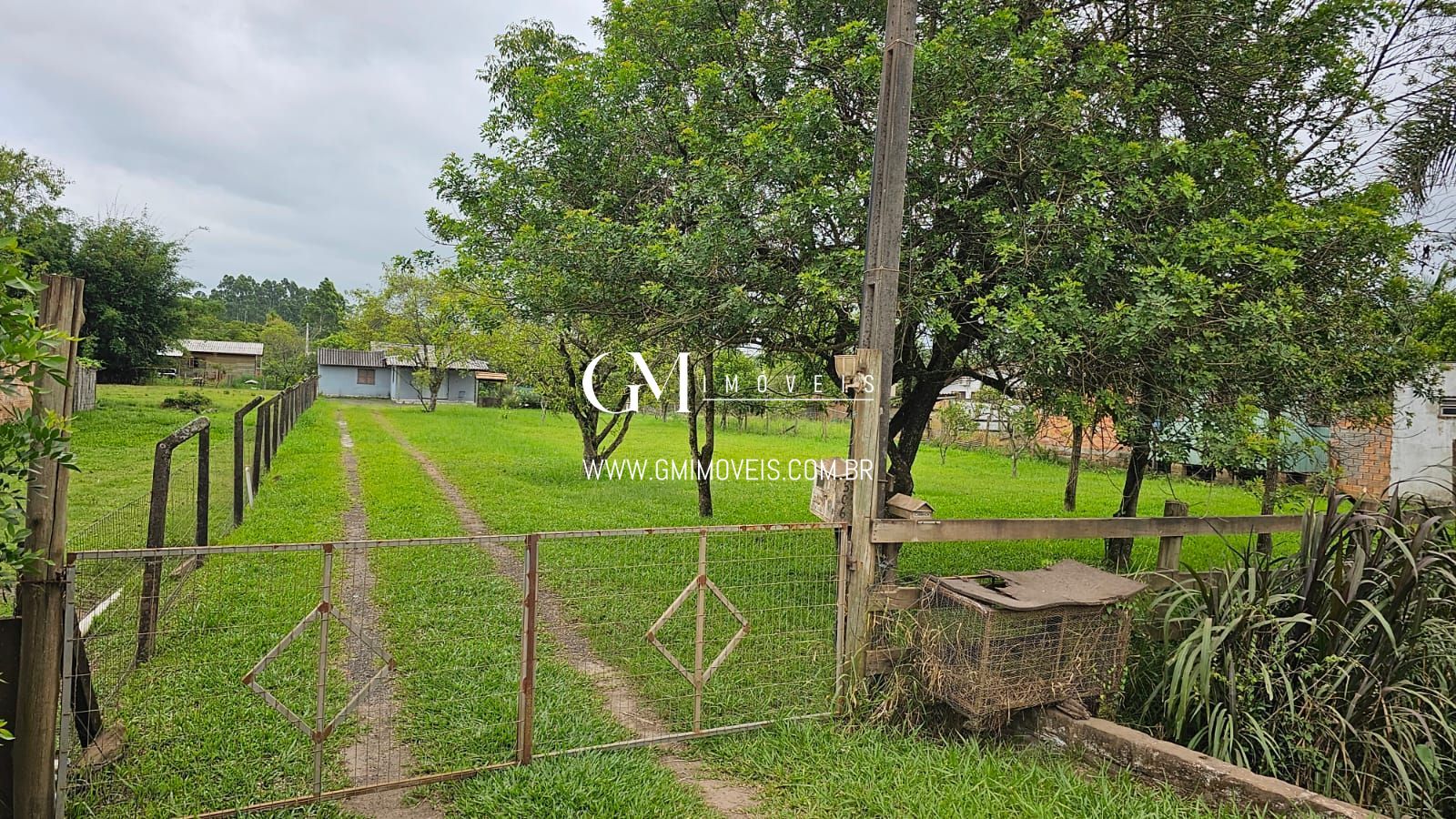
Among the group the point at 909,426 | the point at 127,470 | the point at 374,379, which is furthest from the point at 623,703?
the point at 374,379

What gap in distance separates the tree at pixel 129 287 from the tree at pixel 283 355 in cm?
1205

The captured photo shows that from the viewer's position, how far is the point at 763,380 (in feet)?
30.3

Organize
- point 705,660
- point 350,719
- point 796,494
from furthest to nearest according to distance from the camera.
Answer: point 796,494 < point 705,660 < point 350,719

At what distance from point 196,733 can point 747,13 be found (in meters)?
6.53

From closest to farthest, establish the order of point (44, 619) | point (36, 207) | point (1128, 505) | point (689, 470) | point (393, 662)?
1. point (44, 619)
2. point (393, 662)
3. point (1128, 505)
4. point (689, 470)
5. point (36, 207)

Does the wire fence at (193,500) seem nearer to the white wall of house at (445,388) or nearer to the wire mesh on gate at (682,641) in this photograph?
the wire mesh on gate at (682,641)

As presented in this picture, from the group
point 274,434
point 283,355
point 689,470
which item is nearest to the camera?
point 274,434

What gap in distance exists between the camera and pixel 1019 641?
143 inches

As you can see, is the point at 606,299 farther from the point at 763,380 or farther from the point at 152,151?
the point at 152,151

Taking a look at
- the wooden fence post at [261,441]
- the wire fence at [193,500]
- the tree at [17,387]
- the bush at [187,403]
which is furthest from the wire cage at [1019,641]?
the bush at [187,403]

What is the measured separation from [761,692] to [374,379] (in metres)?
44.7

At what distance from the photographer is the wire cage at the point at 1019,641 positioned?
3.62 metres

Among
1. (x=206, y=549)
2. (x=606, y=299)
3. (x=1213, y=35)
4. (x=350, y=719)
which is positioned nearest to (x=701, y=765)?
(x=350, y=719)

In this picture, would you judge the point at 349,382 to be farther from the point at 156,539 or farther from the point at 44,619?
the point at 44,619
